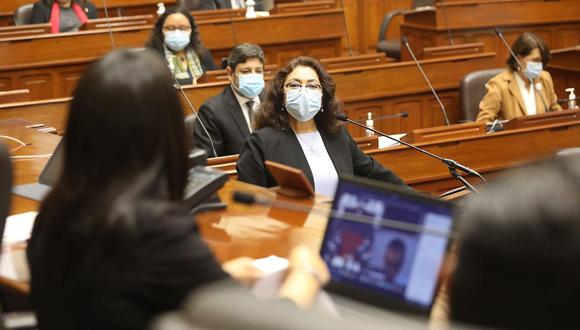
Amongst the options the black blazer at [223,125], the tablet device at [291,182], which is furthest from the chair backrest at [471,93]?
the tablet device at [291,182]

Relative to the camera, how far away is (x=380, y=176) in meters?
3.55

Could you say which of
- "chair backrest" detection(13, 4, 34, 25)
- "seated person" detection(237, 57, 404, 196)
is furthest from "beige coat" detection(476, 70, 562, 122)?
"chair backrest" detection(13, 4, 34, 25)

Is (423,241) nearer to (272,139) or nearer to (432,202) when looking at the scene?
(432,202)

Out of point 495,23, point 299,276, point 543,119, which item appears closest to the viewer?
point 299,276

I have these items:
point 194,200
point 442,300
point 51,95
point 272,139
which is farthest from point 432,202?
point 51,95

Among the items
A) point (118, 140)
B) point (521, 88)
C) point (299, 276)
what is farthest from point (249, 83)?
point (118, 140)

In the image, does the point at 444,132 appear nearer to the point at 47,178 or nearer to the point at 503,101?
the point at 503,101

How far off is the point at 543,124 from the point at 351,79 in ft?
4.01

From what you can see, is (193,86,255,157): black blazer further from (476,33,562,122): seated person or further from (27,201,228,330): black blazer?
(27,201,228,330): black blazer

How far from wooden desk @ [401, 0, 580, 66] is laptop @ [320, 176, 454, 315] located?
506 cm

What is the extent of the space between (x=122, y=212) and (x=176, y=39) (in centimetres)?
417

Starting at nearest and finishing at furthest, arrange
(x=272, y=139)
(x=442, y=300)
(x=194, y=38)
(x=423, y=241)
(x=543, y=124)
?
(x=423, y=241), (x=442, y=300), (x=272, y=139), (x=543, y=124), (x=194, y=38)

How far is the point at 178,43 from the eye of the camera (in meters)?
5.55

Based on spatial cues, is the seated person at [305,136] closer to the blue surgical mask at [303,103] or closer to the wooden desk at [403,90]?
the blue surgical mask at [303,103]
